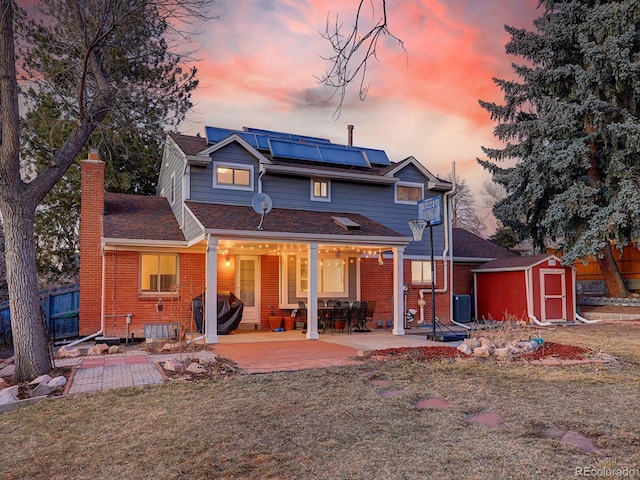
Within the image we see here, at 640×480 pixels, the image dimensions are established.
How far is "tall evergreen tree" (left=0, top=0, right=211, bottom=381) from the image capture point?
802 centimetres

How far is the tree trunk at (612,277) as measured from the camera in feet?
64.2

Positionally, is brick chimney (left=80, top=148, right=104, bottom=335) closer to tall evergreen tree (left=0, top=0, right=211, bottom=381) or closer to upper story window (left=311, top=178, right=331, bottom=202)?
tall evergreen tree (left=0, top=0, right=211, bottom=381)

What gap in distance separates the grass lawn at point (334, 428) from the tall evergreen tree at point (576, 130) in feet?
39.3

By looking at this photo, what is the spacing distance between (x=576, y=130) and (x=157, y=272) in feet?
53.4

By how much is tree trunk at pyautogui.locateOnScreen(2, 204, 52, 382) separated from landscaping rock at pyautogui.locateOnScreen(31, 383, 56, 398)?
3.66 ft

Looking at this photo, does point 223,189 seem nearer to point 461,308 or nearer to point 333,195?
point 333,195

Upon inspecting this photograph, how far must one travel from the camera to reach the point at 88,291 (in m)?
13.4

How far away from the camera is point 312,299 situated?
12.9 meters

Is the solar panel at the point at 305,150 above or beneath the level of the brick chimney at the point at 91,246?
above

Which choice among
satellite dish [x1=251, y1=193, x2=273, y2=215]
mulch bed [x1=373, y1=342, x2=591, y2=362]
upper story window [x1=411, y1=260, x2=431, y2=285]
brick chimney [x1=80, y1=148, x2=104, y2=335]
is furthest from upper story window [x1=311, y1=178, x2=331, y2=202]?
mulch bed [x1=373, y1=342, x2=591, y2=362]

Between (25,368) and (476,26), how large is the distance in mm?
8424

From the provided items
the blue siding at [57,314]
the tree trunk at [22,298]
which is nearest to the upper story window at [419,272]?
the blue siding at [57,314]

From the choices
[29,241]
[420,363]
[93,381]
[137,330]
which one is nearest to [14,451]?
[93,381]

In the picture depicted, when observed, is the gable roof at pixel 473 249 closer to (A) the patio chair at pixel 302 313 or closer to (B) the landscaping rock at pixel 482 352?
(A) the patio chair at pixel 302 313
